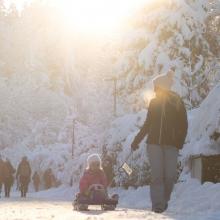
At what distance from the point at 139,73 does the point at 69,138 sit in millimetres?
36744

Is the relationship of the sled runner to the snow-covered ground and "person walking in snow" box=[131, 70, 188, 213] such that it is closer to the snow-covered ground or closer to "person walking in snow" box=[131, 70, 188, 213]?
the snow-covered ground

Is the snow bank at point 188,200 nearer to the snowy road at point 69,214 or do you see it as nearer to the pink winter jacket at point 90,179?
the snowy road at point 69,214

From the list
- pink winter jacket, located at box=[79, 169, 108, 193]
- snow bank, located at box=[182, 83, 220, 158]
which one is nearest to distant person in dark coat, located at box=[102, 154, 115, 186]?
snow bank, located at box=[182, 83, 220, 158]

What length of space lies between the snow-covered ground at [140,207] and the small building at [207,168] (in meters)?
0.31

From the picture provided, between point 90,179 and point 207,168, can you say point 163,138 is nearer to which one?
point 90,179

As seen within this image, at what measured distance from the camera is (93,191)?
14.5 metres

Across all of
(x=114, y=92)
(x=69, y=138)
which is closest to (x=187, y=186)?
(x=114, y=92)

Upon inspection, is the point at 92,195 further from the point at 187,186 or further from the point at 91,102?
the point at 91,102

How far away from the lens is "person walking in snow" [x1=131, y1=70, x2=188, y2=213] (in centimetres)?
1047

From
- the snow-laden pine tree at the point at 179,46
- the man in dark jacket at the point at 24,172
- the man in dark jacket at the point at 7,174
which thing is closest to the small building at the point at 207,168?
the man in dark jacket at the point at 24,172

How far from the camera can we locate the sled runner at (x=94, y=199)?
1438 centimetres

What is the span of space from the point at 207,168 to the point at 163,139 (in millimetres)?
11124

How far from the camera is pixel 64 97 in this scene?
307 ft

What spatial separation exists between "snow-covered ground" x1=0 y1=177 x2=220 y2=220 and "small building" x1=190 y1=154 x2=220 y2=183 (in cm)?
31
